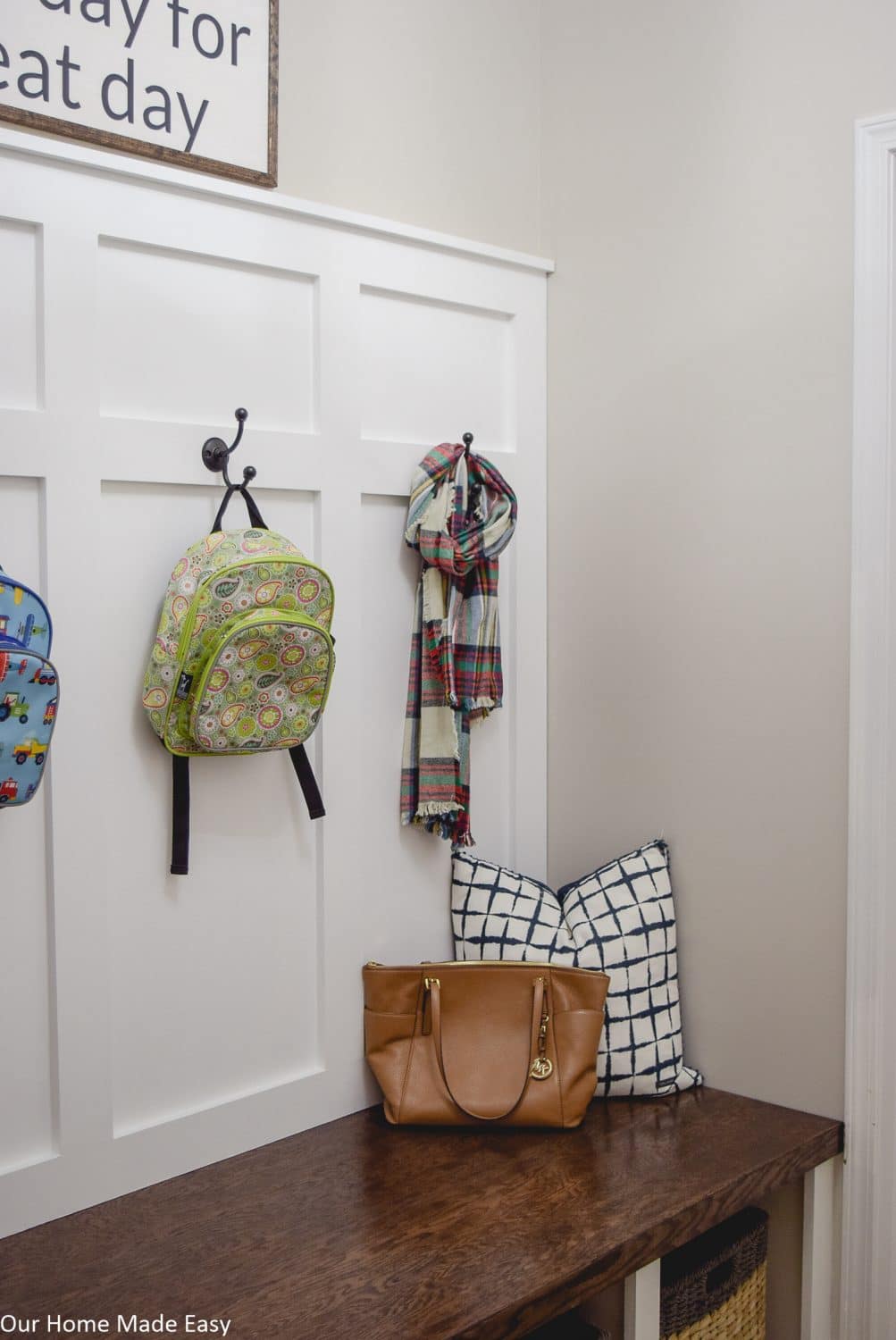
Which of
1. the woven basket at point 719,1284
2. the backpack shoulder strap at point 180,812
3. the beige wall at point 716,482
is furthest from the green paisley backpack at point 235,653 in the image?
the woven basket at point 719,1284

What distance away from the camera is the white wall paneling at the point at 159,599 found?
1.57 metres

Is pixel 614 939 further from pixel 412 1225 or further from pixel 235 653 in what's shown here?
pixel 235 653

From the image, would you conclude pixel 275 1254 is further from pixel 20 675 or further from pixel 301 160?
pixel 301 160

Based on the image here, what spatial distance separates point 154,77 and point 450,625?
907 millimetres

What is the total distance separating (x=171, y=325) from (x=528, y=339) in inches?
29.1

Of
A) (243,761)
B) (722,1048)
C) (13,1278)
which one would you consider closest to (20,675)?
(243,761)

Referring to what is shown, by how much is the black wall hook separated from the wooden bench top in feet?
3.25

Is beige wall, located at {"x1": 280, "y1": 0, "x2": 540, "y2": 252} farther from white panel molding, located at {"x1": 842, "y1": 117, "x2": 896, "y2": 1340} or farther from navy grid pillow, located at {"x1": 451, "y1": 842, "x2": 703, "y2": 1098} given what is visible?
navy grid pillow, located at {"x1": 451, "y1": 842, "x2": 703, "y2": 1098}

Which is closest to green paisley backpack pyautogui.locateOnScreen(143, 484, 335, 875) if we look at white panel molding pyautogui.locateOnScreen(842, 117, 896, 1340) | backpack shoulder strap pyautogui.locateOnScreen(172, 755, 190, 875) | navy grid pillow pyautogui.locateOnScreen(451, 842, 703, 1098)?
backpack shoulder strap pyautogui.locateOnScreen(172, 755, 190, 875)

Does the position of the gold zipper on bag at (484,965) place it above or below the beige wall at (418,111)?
below

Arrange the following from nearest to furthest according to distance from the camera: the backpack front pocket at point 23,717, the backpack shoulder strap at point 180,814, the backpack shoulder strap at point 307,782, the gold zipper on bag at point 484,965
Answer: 1. the backpack front pocket at point 23,717
2. the backpack shoulder strap at point 180,814
3. the backpack shoulder strap at point 307,782
4. the gold zipper on bag at point 484,965

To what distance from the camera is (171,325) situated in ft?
5.57

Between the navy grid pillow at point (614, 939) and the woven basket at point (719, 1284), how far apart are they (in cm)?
23
